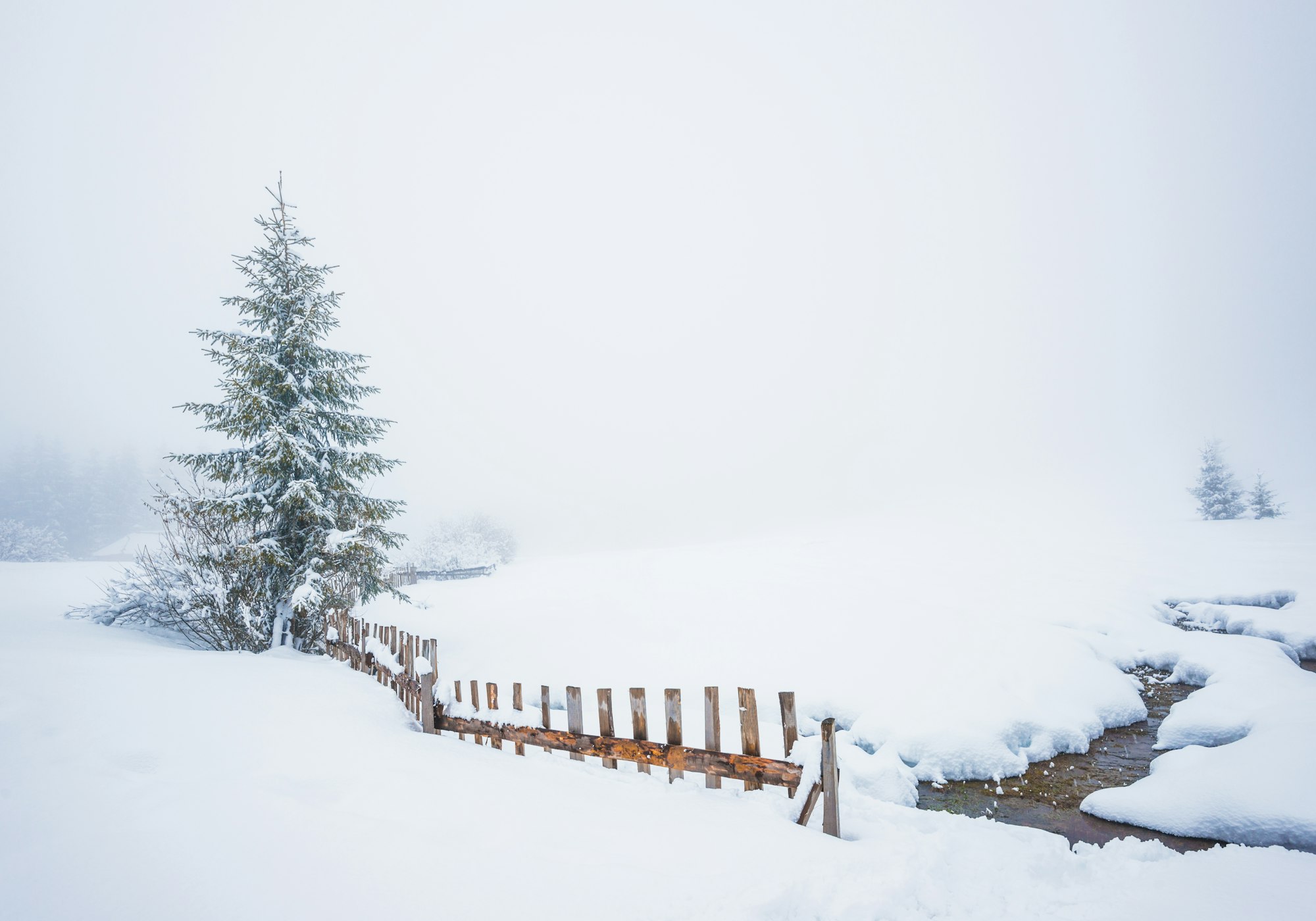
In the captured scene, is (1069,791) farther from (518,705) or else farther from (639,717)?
(518,705)

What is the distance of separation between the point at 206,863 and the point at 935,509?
155ft

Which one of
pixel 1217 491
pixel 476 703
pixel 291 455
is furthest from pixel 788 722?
pixel 1217 491

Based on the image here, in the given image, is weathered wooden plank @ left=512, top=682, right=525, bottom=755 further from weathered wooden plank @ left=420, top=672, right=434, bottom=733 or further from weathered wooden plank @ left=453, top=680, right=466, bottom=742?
weathered wooden plank @ left=420, top=672, right=434, bottom=733

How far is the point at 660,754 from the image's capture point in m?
4.36

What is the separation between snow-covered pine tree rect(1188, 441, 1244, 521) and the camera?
30.5 meters

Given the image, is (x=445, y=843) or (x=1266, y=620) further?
(x=1266, y=620)

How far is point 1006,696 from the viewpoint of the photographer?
729 centimetres

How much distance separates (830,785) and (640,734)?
61.1 inches

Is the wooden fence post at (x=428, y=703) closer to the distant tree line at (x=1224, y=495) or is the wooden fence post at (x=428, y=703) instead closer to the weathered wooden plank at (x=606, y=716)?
the weathered wooden plank at (x=606, y=716)

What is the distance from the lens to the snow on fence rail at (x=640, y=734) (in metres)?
3.79

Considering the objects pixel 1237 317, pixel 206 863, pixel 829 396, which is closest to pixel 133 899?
pixel 206 863

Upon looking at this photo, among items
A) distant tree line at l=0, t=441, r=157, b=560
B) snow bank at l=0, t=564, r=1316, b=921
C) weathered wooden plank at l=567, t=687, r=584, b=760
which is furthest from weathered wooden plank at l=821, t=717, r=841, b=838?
distant tree line at l=0, t=441, r=157, b=560

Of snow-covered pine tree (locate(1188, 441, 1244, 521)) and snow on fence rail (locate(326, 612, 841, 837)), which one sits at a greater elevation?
snow-covered pine tree (locate(1188, 441, 1244, 521))

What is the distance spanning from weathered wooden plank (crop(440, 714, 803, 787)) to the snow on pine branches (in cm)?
549
